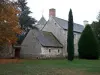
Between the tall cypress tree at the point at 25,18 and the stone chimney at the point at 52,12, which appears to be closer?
the stone chimney at the point at 52,12

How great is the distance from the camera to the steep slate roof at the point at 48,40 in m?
44.4

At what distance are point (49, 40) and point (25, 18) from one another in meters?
12.7

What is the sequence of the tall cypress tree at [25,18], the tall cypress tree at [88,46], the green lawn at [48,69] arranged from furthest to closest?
the tall cypress tree at [25,18] < the tall cypress tree at [88,46] < the green lawn at [48,69]

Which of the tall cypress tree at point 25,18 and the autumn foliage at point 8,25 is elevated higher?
the tall cypress tree at point 25,18

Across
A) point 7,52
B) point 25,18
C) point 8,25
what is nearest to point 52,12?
point 25,18

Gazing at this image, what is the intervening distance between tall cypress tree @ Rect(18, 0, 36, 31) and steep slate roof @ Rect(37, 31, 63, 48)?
28.8 ft

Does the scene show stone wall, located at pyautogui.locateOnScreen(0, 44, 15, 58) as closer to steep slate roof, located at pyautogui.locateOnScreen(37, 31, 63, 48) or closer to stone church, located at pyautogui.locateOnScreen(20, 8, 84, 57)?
stone church, located at pyautogui.locateOnScreen(20, 8, 84, 57)

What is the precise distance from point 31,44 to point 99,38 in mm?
16722

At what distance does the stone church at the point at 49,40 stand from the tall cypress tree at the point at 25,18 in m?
6.11

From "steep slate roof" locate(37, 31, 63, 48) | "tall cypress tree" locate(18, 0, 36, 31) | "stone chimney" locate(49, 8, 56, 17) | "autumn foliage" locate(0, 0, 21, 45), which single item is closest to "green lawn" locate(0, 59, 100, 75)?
"autumn foliage" locate(0, 0, 21, 45)

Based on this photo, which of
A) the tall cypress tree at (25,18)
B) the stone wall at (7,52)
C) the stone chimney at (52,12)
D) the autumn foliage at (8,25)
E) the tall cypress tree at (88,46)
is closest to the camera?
the autumn foliage at (8,25)

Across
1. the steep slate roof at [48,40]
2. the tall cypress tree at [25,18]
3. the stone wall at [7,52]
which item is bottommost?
the stone wall at [7,52]

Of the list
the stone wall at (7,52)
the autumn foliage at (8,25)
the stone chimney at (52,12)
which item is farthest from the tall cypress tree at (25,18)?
the autumn foliage at (8,25)

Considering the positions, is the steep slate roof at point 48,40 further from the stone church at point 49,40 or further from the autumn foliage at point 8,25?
the autumn foliage at point 8,25
